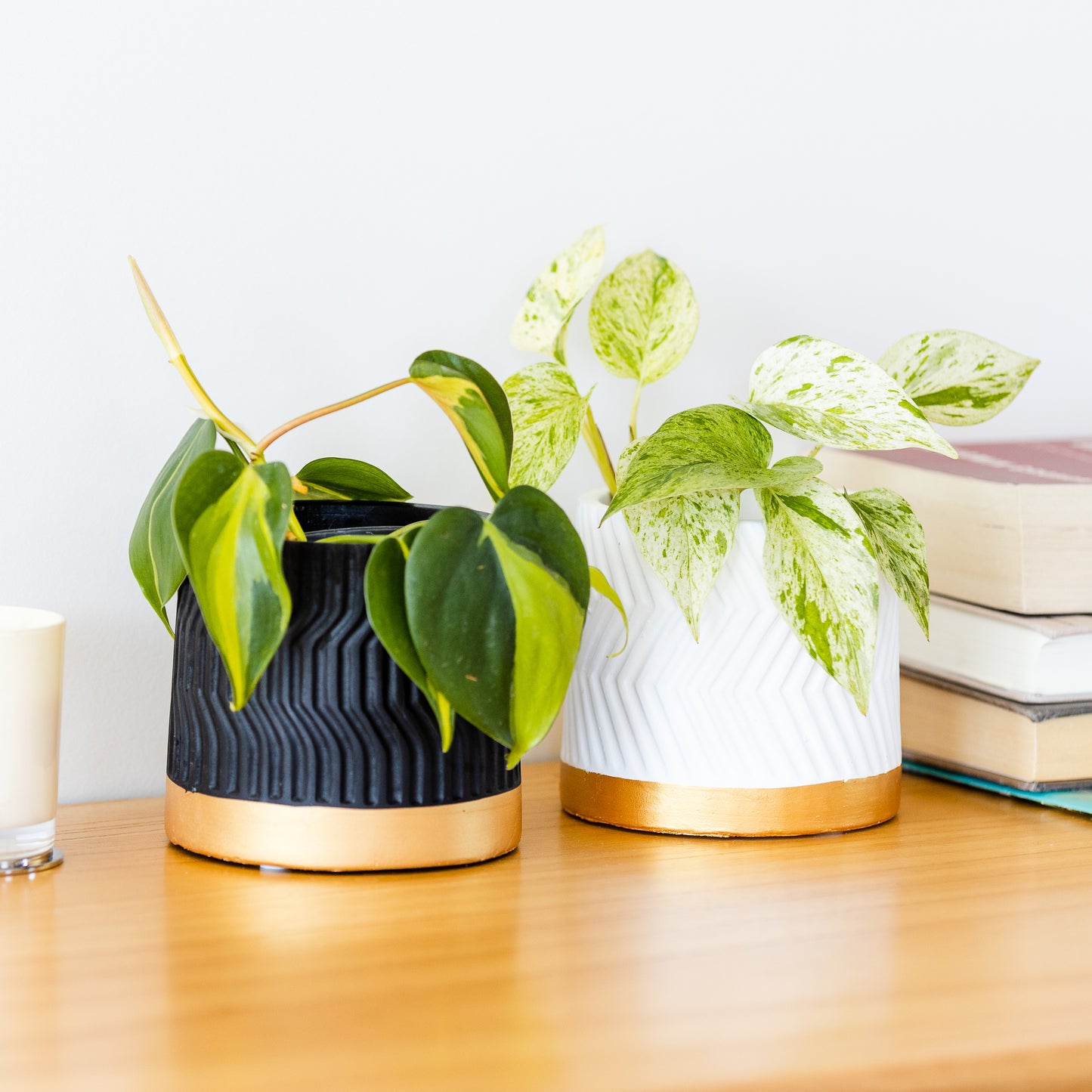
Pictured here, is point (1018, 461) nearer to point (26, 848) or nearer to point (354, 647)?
point (354, 647)

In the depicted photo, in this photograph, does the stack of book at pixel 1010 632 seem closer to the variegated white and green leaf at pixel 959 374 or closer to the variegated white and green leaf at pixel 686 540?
the variegated white and green leaf at pixel 959 374

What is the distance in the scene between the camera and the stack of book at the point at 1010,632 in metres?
0.72

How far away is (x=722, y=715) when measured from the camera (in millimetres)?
648

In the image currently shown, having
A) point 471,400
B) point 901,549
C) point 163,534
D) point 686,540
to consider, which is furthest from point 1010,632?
point 163,534

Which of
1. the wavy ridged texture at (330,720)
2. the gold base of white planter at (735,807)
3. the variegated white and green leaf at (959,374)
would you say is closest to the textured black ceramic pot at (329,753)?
the wavy ridged texture at (330,720)

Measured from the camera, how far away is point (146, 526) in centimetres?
60

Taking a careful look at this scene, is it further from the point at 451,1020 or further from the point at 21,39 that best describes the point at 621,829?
the point at 21,39

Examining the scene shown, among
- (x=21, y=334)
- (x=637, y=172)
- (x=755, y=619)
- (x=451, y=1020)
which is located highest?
(x=637, y=172)

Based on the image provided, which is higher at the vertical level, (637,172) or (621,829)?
(637,172)

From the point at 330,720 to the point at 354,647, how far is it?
0.11 feet

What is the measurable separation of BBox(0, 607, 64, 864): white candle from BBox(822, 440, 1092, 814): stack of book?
0.49 meters

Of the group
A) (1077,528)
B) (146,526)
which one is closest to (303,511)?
(146,526)

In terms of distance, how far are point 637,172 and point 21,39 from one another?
0.37 metres

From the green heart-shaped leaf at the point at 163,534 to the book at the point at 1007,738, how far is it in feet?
1.47
